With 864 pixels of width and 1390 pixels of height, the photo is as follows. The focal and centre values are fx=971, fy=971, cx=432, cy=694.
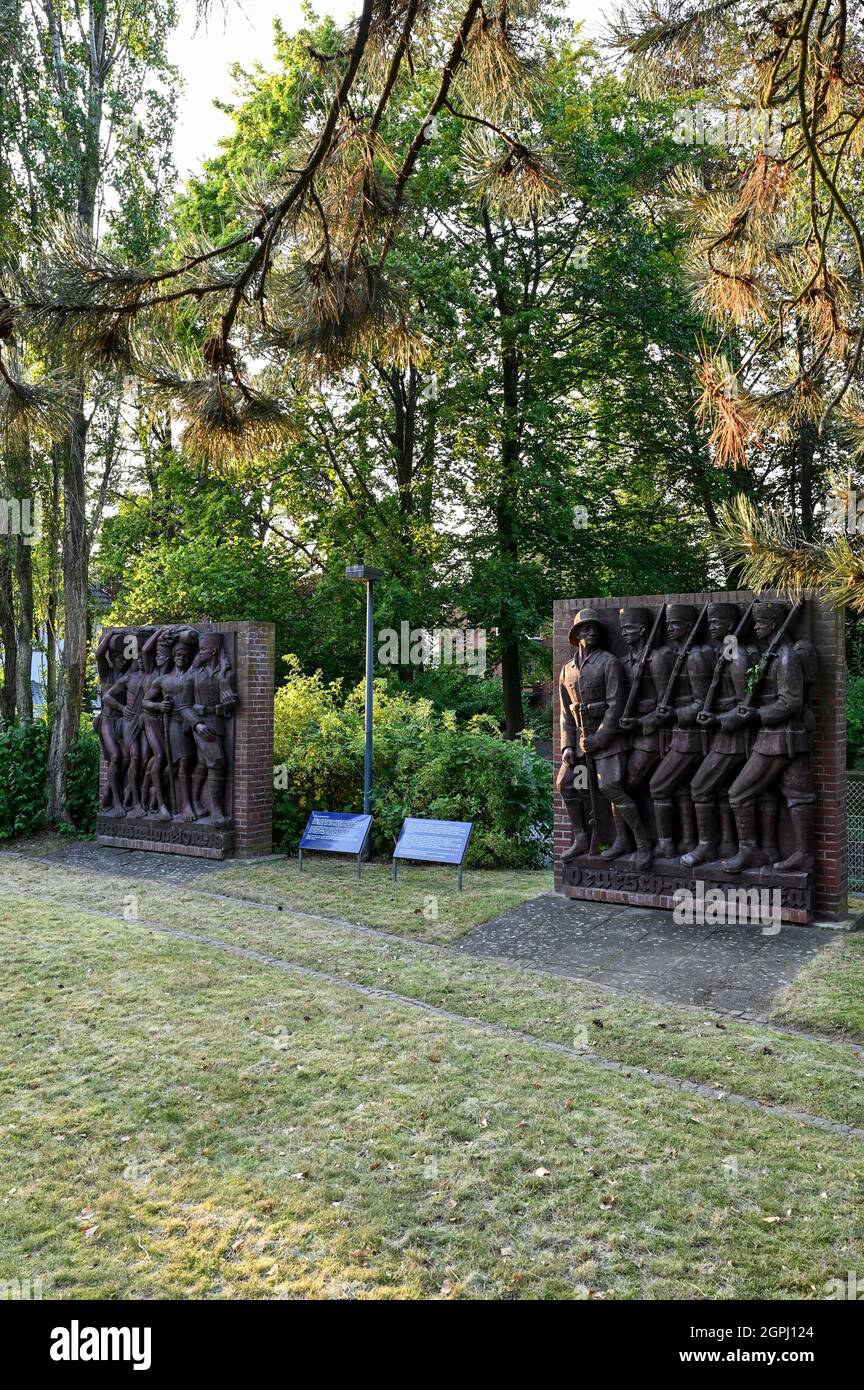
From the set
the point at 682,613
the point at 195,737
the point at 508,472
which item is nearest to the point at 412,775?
the point at 195,737

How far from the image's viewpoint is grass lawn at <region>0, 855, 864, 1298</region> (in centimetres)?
326

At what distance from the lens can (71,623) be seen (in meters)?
13.7

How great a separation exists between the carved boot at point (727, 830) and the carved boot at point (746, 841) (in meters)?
0.10

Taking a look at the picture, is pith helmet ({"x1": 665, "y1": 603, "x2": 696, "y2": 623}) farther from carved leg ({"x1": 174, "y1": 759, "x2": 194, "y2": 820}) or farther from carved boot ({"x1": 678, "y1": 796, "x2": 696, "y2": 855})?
carved leg ({"x1": 174, "y1": 759, "x2": 194, "y2": 820})

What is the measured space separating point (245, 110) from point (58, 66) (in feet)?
28.3

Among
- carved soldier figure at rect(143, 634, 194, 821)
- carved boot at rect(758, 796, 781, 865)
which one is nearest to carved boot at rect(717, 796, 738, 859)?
carved boot at rect(758, 796, 781, 865)

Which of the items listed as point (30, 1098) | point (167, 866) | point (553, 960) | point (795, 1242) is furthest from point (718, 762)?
point (167, 866)

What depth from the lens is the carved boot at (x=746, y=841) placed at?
25.1 feet

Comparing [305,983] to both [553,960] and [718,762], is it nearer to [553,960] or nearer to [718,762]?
[553,960]

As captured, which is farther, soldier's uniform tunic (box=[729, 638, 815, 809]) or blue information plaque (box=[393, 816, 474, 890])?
blue information plaque (box=[393, 816, 474, 890])

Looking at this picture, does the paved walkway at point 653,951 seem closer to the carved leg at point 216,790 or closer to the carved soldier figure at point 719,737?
the carved soldier figure at point 719,737

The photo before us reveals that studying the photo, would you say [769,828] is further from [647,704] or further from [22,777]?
[22,777]

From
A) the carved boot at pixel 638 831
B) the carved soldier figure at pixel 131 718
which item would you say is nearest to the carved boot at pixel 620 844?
the carved boot at pixel 638 831
